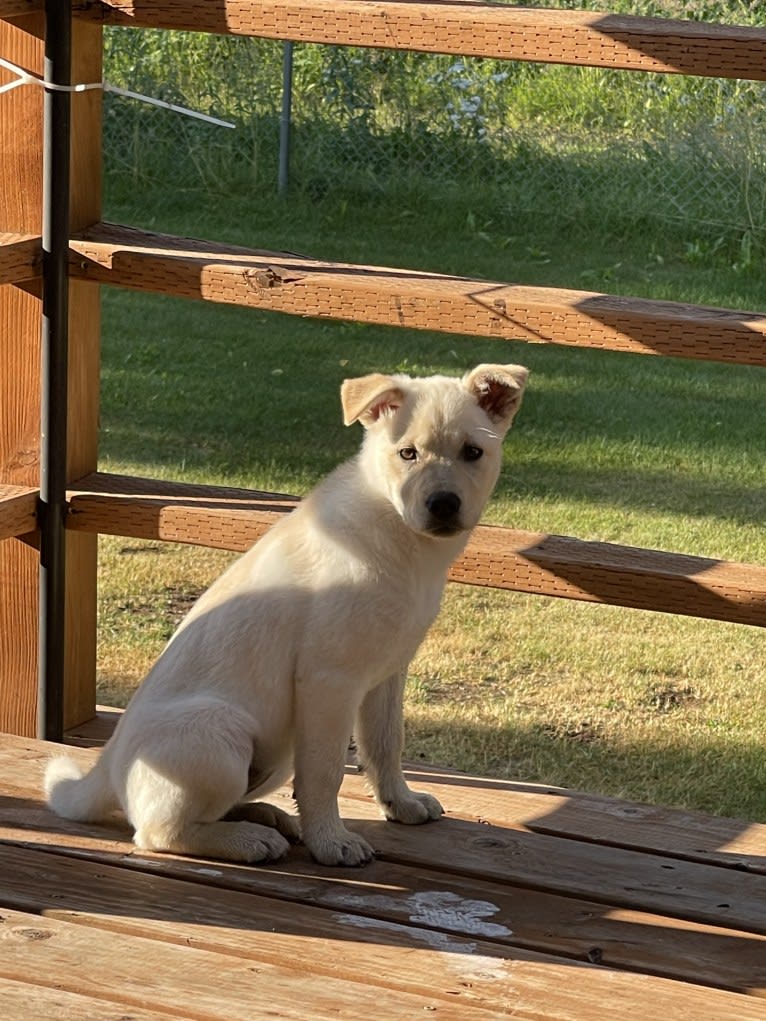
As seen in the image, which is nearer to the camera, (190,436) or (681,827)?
(681,827)

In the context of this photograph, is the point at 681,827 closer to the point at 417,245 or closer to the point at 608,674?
the point at 608,674

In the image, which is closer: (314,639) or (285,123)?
(314,639)

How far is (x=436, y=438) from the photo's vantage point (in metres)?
3.55

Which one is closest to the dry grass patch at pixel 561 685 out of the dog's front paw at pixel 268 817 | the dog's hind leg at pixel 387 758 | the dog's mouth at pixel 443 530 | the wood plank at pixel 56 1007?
the dog's hind leg at pixel 387 758

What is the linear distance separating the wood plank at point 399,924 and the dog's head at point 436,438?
2.55 ft

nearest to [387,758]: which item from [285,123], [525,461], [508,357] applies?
[525,461]

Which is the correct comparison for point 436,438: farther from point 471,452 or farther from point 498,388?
point 498,388

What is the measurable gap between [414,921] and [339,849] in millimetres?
339

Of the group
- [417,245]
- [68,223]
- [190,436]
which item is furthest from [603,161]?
[68,223]

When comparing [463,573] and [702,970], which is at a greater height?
[463,573]

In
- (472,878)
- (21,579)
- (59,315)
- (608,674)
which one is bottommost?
(608,674)

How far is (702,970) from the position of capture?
122 inches

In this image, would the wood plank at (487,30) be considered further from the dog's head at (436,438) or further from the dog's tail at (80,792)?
the dog's tail at (80,792)

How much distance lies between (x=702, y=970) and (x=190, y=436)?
6053mm
